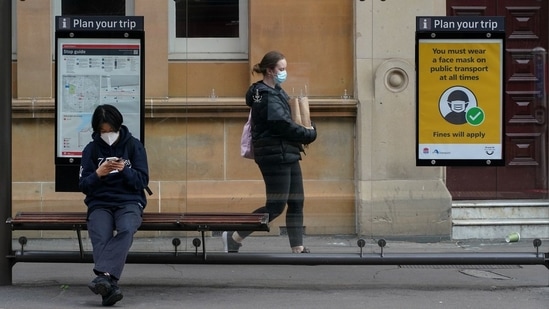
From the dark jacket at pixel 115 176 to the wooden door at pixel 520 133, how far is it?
102 inches

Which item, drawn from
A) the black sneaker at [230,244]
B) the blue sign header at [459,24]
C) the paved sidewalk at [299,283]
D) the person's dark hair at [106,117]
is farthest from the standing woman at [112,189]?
the blue sign header at [459,24]

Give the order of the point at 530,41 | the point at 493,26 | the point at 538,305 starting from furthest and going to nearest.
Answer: the point at 530,41
the point at 493,26
the point at 538,305

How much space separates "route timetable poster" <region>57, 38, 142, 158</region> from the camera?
767 centimetres

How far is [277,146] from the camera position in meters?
7.81

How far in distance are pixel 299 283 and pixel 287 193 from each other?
2.49 feet

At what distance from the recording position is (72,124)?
7.68 meters

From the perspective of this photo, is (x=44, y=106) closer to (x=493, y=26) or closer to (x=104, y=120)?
(x=104, y=120)

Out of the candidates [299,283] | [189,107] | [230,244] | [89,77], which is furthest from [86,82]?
[299,283]

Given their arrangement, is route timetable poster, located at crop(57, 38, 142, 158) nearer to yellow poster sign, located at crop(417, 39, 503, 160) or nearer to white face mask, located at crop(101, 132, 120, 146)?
white face mask, located at crop(101, 132, 120, 146)

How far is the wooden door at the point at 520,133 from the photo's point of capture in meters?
7.91

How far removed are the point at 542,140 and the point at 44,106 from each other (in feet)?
13.9

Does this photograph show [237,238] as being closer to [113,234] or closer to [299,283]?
[299,283]

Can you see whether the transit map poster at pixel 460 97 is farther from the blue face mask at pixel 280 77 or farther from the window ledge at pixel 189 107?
the blue face mask at pixel 280 77

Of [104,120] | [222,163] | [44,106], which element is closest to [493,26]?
[222,163]
